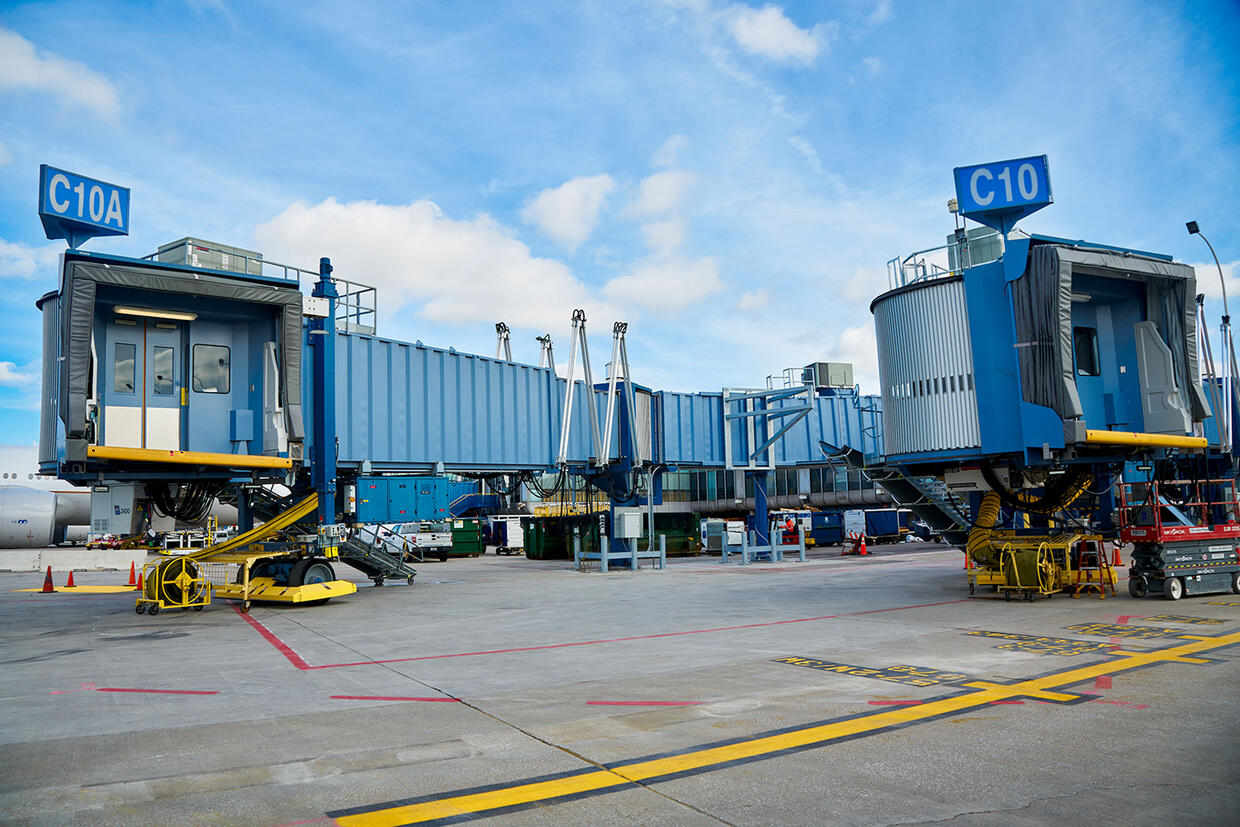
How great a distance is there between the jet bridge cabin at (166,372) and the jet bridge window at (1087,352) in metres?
17.7

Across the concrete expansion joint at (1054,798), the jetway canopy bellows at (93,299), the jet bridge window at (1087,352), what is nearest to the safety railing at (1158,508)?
the jet bridge window at (1087,352)

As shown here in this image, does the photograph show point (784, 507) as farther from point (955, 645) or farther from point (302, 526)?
point (955, 645)

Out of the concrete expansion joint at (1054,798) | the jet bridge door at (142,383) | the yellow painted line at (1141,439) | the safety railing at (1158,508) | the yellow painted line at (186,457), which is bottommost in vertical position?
the concrete expansion joint at (1054,798)

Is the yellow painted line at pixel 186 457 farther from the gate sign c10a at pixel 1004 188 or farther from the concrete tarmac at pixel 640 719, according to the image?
the gate sign c10a at pixel 1004 188

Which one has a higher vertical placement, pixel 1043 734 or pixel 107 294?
pixel 107 294

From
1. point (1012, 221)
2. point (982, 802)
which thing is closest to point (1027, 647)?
point (982, 802)

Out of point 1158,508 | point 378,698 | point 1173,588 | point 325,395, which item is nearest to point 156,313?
point 325,395

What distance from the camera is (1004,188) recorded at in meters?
18.3

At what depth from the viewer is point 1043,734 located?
22.6ft

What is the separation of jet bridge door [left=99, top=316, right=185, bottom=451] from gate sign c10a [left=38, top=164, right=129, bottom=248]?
1.86 metres

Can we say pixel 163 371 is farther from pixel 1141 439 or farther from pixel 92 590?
pixel 1141 439

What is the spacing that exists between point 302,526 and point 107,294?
290 inches

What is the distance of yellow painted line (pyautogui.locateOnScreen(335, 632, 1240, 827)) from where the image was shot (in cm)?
525

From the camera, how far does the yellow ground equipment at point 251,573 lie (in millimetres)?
18219
